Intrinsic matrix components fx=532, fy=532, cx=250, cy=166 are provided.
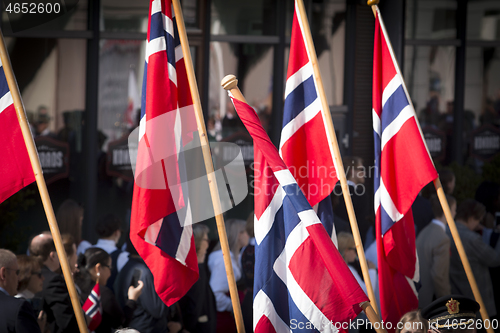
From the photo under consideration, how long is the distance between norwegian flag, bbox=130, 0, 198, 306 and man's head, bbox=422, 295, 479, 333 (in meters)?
1.78

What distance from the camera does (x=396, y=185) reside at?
15.1ft

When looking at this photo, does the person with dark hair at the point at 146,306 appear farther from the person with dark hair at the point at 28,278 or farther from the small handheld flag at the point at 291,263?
the small handheld flag at the point at 291,263

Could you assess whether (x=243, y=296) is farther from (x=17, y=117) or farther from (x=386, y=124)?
(x=17, y=117)

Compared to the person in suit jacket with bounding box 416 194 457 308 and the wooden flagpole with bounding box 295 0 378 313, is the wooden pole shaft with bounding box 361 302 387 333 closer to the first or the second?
the wooden flagpole with bounding box 295 0 378 313

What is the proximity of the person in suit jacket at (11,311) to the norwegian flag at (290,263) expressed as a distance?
147cm

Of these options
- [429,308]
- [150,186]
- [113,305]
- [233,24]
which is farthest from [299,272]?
[233,24]

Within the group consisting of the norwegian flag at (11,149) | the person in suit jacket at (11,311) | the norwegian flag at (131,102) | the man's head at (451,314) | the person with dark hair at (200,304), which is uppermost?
the norwegian flag at (131,102)

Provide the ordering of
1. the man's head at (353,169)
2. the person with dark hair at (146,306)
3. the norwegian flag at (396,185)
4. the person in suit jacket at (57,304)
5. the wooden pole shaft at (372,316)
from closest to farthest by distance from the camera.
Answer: the wooden pole shaft at (372,316) < the person in suit jacket at (57,304) < the norwegian flag at (396,185) < the person with dark hair at (146,306) < the man's head at (353,169)

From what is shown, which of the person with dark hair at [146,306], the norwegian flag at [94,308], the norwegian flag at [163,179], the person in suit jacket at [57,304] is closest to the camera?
the norwegian flag at [163,179]

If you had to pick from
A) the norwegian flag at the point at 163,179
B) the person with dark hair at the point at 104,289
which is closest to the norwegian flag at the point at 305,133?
the norwegian flag at the point at 163,179

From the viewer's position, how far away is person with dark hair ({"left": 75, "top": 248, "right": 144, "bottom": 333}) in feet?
14.5

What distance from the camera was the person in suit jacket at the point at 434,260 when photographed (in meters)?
5.46

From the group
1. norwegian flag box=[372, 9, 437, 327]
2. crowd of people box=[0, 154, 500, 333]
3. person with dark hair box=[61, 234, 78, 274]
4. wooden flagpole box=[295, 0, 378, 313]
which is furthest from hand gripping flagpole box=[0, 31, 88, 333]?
norwegian flag box=[372, 9, 437, 327]

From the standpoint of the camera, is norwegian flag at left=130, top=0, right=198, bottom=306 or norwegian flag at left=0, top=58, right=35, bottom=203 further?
norwegian flag at left=130, top=0, right=198, bottom=306
